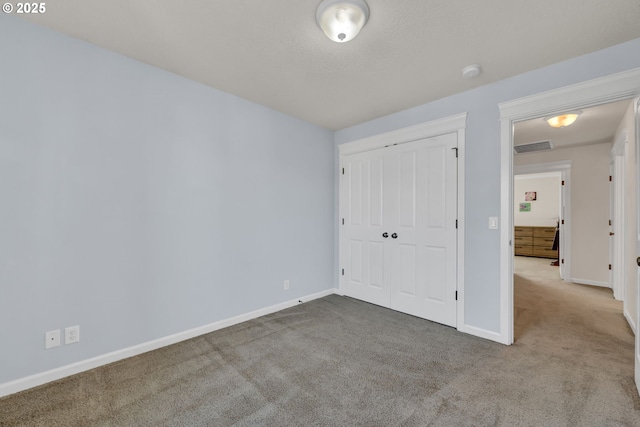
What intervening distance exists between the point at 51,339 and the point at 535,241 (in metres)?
10.0

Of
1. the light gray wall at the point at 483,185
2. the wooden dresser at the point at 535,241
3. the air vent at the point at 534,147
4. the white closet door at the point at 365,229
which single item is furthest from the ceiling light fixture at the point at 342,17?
the wooden dresser at the point at 535,241

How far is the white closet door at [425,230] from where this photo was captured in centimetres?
294

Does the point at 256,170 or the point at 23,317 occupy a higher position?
the point at 256,170

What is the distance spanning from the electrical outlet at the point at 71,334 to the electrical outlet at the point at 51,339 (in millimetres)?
43

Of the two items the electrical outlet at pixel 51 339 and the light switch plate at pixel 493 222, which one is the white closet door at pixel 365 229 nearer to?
the light switch plate at pixel 493 222

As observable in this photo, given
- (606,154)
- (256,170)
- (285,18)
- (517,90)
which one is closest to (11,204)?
(256,170)

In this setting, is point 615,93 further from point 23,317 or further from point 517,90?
point 23,317

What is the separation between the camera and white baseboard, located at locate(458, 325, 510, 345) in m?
2.55

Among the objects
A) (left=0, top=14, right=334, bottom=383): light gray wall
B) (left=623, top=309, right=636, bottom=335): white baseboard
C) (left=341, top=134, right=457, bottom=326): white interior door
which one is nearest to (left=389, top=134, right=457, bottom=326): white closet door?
(left=341, top=134, right=457, bottom=326): white interior door

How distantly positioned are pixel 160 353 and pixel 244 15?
271 cm

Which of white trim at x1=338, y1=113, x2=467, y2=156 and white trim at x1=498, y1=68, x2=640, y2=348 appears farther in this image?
white trim at x1=338, y1=113, x2=467, y2=156

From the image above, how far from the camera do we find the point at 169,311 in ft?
8.27

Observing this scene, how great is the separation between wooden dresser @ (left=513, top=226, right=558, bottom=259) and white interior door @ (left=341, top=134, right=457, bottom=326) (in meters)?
6.69

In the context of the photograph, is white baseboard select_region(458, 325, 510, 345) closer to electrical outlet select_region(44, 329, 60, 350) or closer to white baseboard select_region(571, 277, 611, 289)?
electrical outlet select_region(44, 329, 60, 350)
